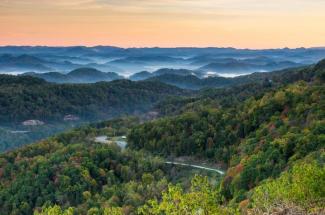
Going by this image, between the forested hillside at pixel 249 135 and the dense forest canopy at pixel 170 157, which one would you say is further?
the dense forest canopy at pixel 170 157

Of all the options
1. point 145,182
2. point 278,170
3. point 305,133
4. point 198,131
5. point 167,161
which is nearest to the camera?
point 278,170

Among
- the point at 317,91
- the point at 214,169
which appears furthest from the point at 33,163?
the point at 317,91

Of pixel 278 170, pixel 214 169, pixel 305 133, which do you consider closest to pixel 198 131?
pixel 214 169

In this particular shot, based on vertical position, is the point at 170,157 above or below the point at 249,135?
below

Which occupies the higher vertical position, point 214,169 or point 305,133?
point 305,133

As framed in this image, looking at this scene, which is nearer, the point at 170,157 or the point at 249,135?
the point at 249,135

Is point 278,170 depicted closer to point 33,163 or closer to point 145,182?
point 145,182

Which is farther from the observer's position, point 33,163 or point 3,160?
point 3,160

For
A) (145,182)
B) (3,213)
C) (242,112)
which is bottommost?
(3,213)

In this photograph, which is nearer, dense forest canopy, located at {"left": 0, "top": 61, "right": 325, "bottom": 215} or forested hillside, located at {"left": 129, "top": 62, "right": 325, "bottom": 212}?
forested hillside, located at {"left": 129, "top": 62, "right": 325, "bottom": 212}

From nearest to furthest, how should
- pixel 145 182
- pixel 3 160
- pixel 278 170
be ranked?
pixel 278 170 < pixel 145 182 < pixel 3 160

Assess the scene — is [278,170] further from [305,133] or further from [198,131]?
[198,131]
